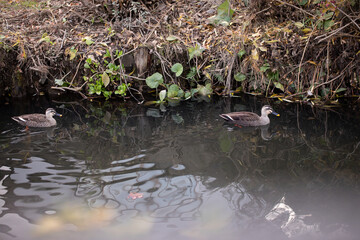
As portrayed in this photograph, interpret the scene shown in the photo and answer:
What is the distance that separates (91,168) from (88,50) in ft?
14.7

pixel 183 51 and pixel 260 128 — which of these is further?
pixel 183 51

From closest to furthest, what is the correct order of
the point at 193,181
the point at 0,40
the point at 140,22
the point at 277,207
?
the point at 277,207 → the point at 193,181 → the point at 0,40 → the point at 140,22

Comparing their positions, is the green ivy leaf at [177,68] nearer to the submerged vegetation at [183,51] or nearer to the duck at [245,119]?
the submerged vegetation at [183,51]

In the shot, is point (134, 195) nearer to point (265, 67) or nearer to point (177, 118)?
point (177, 118)

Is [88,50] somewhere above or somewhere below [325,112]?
above

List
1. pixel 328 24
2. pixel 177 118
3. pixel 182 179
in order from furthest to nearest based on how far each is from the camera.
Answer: pixel 328 24, pixel 177 118, pixel 182 179

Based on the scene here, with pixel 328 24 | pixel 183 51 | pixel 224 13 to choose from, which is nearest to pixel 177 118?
pixel 183 51

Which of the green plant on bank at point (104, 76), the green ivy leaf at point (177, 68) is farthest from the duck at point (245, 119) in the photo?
the green plant on bank at point (104, 76)

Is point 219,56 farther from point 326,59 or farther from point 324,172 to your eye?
point 324,172

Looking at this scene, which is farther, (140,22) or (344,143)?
(140,22)

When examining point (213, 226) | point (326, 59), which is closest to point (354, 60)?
point (326, 59)

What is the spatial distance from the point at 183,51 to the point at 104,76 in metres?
1.89

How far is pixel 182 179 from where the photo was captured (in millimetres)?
4180

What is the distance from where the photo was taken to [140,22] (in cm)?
881
